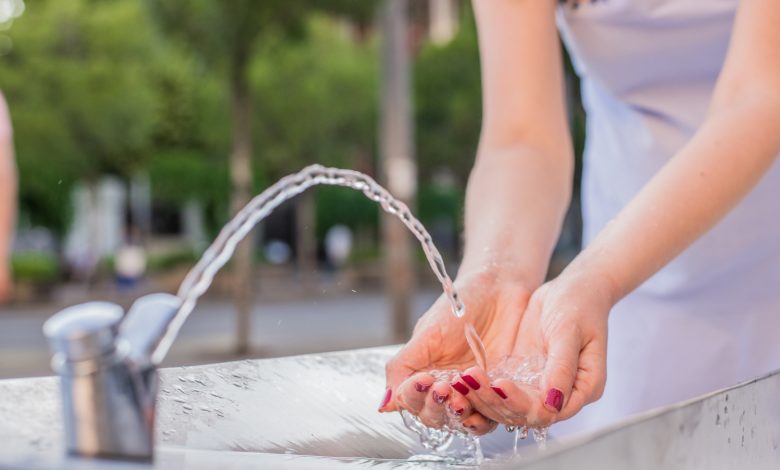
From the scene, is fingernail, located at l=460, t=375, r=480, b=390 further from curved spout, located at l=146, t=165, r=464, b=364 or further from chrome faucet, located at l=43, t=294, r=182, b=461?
chrome faucet, located at l=43, t=294, r=182, b=461

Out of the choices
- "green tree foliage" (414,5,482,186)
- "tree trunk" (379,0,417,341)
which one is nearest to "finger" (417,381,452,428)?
"tree trunk" (379,0,417,341)

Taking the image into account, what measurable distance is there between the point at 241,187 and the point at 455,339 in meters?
8.84

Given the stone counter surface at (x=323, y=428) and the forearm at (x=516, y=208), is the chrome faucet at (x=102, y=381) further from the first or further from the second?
the forearm at (x=516, y=208)

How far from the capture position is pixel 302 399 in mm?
1103

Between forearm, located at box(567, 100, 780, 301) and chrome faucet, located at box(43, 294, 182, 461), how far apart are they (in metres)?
0.47

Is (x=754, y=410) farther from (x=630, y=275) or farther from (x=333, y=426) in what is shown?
(x=333, y=426)

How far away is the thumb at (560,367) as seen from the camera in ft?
3.06

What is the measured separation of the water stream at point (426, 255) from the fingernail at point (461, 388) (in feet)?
0.14

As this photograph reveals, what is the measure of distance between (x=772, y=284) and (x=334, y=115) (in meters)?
20.4

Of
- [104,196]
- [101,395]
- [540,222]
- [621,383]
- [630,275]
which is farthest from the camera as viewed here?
[104,196]

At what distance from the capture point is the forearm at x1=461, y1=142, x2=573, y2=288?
48.1 inches

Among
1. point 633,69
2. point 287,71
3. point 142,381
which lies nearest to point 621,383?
point 633,69

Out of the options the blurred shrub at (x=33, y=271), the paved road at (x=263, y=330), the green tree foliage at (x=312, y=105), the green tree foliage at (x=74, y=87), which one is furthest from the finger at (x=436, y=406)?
the green tree foliage at (x=312, y=105)

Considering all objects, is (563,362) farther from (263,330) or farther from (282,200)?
(263,330)
